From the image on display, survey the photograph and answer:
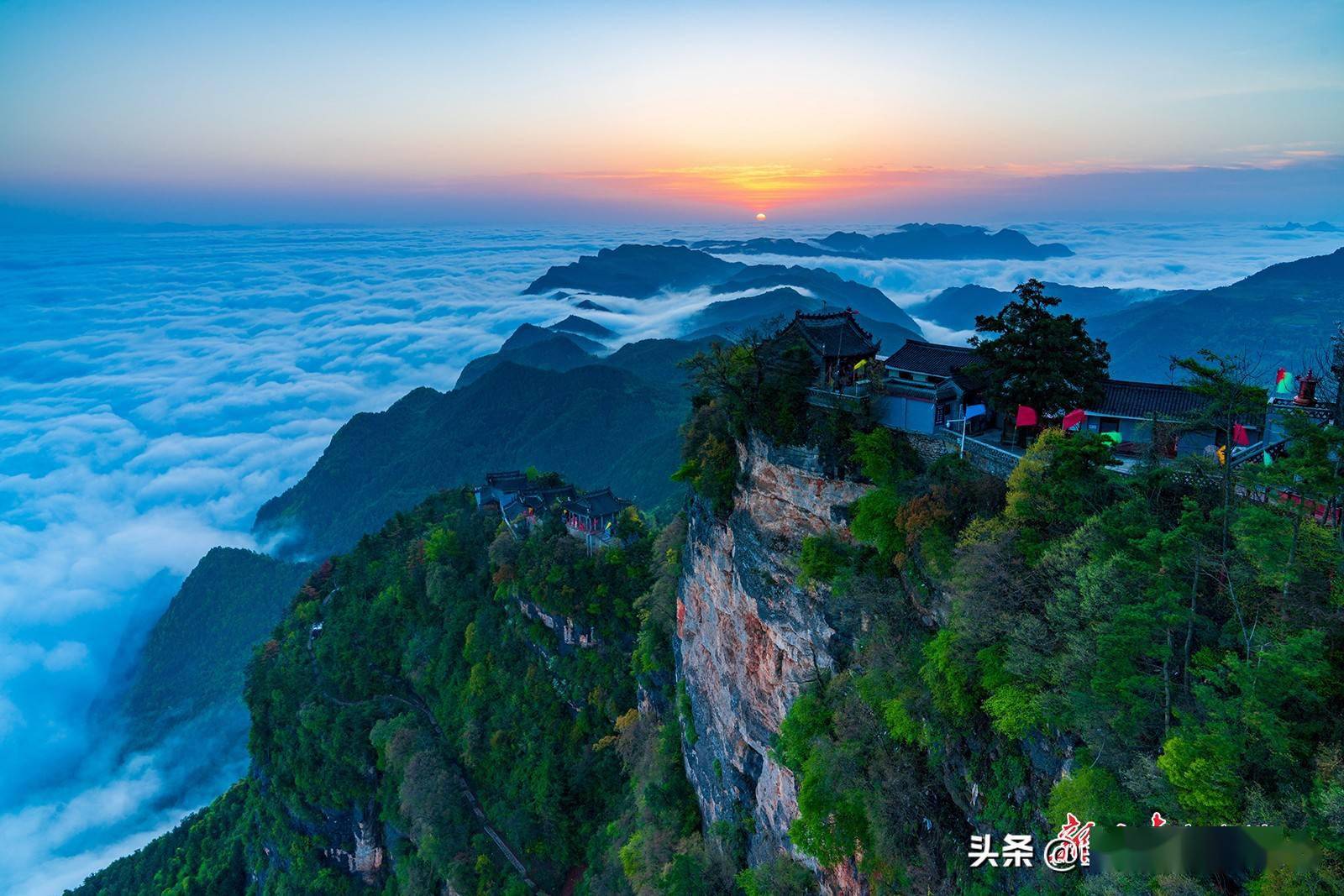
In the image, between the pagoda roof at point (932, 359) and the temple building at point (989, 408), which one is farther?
the pagoda roof at point (932, 359)

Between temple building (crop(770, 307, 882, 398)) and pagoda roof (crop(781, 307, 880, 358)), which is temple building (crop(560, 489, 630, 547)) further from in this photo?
temple building (crop(770, 307, 882, 398))

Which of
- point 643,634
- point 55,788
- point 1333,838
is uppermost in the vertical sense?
point 1333,838

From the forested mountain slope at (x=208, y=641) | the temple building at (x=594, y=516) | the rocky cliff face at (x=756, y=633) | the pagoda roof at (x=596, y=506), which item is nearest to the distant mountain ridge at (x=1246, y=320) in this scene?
the pagoda roof at (x=596, y=506)

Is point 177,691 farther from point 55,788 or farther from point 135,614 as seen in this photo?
point 135,614

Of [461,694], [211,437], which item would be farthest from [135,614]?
[461,694]

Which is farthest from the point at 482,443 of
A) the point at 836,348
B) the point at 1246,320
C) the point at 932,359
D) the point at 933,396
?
the point at 1246,320

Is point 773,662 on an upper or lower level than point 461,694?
upper

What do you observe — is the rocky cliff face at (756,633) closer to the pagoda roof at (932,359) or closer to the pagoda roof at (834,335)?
the pagoda roof at (834,335)
